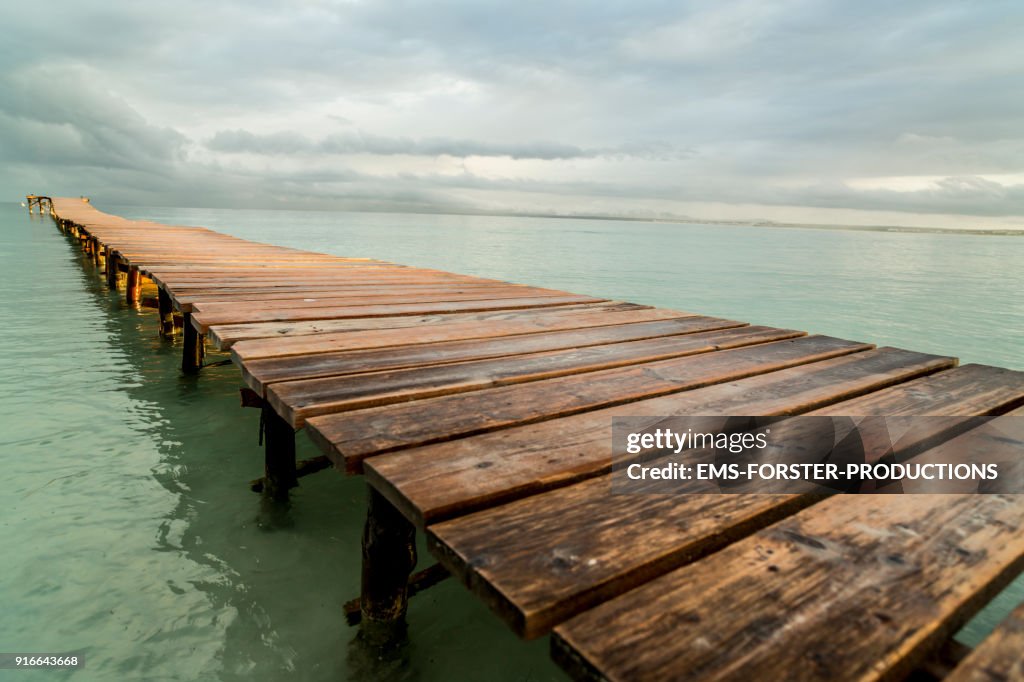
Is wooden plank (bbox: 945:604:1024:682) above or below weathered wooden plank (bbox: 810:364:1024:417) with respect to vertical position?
below

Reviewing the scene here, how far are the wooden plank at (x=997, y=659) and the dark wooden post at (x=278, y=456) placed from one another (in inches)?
121

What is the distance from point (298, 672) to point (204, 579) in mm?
796

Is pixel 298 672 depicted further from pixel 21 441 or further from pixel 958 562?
pixel 21 441

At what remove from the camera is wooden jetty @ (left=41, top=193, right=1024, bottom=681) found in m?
1.01

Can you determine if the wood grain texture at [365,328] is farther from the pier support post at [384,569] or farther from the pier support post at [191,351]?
the pier support post at [191,351]

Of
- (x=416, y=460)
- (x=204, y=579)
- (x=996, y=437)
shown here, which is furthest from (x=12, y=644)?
(x=996, y=437)

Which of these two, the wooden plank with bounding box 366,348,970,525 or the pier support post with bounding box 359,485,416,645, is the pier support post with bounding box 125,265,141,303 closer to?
the pier support post with bounding box 359,485,416,645

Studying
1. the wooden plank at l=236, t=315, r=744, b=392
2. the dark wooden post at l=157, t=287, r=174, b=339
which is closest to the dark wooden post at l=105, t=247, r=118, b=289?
the dark wooden post at l=157, t=287, r=174, b=339

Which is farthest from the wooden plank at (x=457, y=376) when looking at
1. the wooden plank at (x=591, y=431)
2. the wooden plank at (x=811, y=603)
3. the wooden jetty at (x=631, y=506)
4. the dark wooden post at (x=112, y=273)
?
the dark wooden post at (x=112, y=273)

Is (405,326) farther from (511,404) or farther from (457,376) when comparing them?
(511,404)

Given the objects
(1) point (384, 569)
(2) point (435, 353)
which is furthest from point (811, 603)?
(2) point (435, 353)

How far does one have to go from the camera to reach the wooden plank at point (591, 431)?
4.93 feet

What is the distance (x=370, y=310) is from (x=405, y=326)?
0.66 m

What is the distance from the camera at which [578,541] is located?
1277mm
